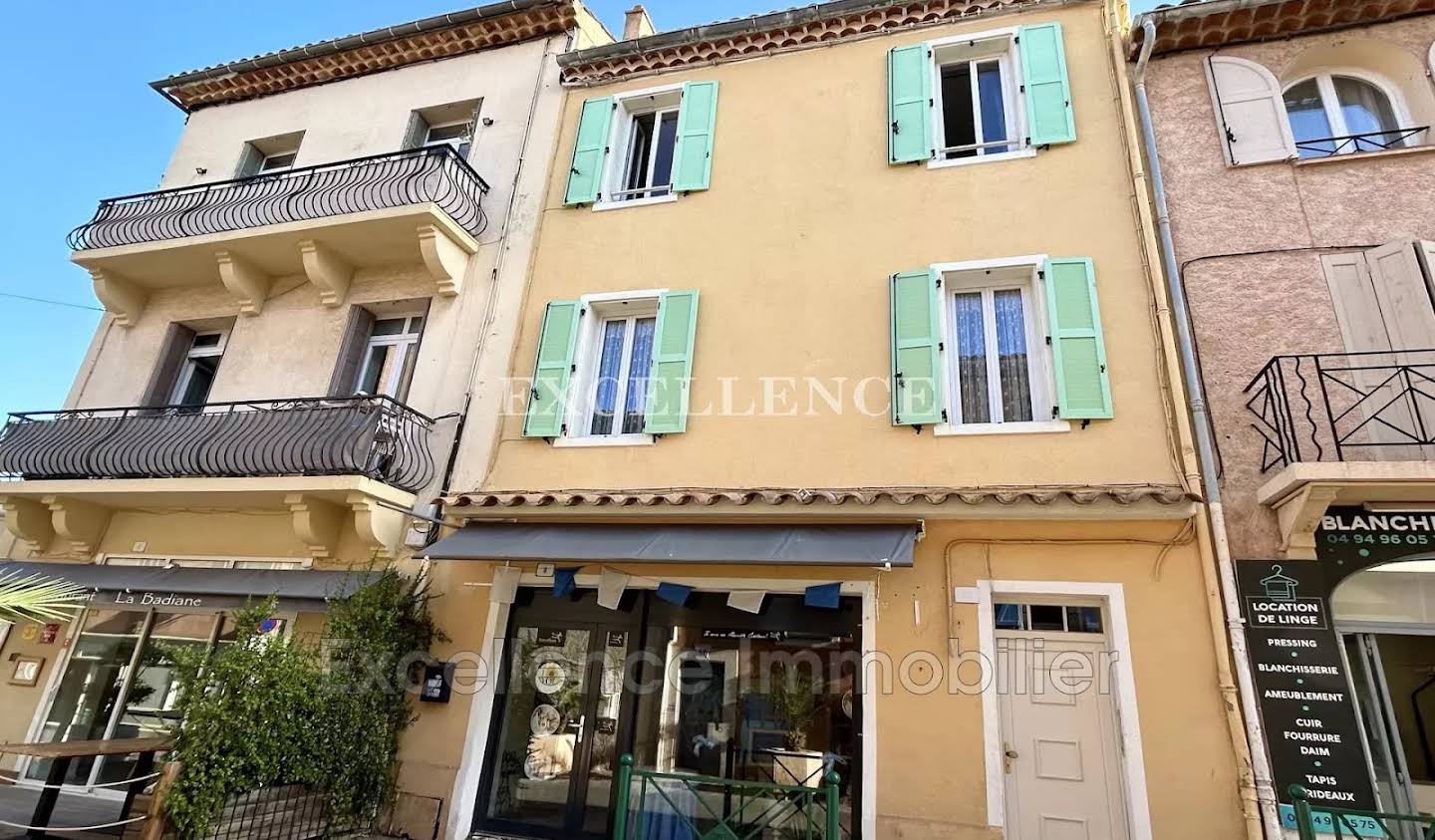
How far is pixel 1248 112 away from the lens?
25.2ft

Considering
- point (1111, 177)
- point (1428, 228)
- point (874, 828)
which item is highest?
point (1111, 177)

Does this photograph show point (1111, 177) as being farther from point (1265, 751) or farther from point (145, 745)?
point (145, 745)

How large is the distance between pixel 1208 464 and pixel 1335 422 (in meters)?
1.19

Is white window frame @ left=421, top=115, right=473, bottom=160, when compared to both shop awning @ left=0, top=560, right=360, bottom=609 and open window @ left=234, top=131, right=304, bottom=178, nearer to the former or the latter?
open window @ left=234, top=131, right=304, bottom=178

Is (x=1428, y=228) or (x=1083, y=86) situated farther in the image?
(x=1083, y=86)

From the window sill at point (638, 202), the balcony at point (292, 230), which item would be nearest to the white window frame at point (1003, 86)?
the window sill at point (638, 202)

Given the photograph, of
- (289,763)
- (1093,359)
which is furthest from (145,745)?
(1093,359)

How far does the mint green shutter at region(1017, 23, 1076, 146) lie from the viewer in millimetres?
7906

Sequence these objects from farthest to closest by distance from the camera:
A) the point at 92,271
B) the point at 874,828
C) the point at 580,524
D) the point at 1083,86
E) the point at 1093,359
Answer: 1. the point at 92,271
2. the point at 1083,86
3. the point at 580,524
4. the point at 1093,359
5. the point at 874,828

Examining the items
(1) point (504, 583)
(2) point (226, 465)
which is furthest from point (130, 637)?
(1) point (504, 583)

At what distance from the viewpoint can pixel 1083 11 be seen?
854cm

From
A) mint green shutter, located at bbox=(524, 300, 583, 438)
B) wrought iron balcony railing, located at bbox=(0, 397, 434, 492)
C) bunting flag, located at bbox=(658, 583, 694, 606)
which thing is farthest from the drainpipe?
wrought iron balcony railing, located at bbox=(0, 397, 434, 492)

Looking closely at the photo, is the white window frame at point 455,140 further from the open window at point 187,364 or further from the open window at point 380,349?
the open window at point 187,364

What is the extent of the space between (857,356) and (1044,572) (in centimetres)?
273
